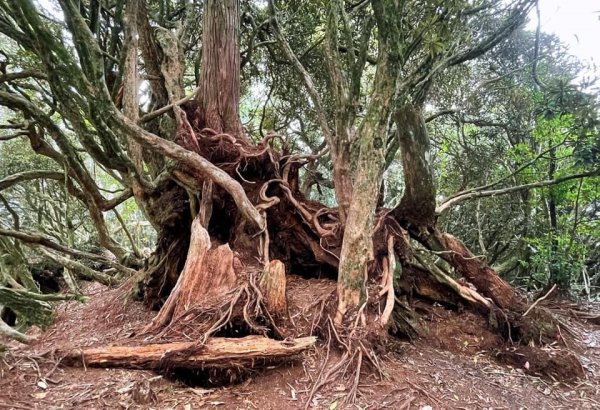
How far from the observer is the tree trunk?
4.64 m

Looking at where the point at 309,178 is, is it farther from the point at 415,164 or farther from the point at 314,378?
the point at 314,378

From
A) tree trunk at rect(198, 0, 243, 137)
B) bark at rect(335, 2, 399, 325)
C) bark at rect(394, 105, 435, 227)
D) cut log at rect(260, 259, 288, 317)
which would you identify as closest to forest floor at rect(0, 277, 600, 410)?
cut log at rect(260, 259, 288, 317)

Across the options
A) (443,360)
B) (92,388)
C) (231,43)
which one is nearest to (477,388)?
(443,360)

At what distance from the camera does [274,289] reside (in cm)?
324

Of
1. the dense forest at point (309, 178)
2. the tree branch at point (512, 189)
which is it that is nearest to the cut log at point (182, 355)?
the dense forest at point (309, 178)

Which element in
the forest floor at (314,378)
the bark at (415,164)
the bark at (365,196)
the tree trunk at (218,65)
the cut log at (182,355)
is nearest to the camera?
the forest floor at (314,378)

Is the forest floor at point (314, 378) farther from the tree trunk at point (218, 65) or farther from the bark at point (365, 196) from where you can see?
the tree trunk at point (218, 65)

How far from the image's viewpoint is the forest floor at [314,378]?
2334mm

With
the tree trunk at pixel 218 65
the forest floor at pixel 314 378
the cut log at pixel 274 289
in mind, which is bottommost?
the forest floor at pixel 314 378

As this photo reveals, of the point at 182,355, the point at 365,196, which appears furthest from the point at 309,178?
the point at 182,355

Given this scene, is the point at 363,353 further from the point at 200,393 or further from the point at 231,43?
the point at 231,43

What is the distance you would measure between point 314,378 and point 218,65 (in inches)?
146

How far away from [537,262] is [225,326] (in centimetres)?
442

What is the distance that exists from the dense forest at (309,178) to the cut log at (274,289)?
0.5 inches
